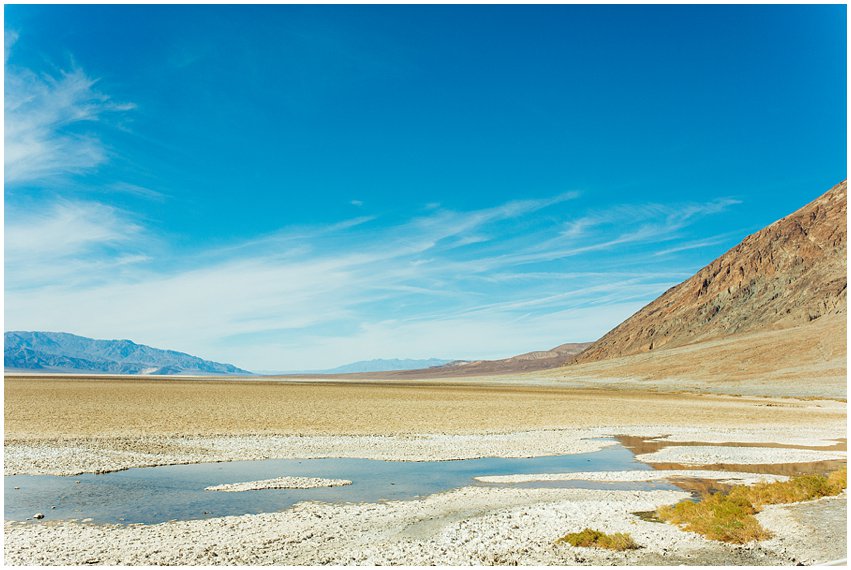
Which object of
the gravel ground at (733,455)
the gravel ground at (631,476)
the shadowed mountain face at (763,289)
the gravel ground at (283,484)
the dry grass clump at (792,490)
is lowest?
the gravel ground at (733,455)

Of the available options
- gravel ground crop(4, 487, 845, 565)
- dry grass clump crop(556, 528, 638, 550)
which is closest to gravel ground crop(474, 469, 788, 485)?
gravel ground crop(4, 487, 845, 565)

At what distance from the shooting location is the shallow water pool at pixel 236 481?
526 inches

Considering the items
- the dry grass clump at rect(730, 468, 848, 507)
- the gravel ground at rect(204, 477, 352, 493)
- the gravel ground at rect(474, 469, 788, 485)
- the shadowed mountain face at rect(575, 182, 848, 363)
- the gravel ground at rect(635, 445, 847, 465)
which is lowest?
the gravel ground at rect(635, 445, 847, 465)

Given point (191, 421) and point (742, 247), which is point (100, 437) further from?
point (742, 247)

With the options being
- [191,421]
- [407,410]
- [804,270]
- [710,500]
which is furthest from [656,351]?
[710,500]

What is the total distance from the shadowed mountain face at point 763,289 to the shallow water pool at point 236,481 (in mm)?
120614

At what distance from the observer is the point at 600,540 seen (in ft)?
35.7

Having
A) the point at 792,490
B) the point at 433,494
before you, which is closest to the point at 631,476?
the point at 792,490

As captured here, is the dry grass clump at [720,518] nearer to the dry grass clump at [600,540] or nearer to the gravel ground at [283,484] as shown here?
the dry grass clump at [600,540]

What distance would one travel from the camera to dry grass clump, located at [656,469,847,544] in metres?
11.3

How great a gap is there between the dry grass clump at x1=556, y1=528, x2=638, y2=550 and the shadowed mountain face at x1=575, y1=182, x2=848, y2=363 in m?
128

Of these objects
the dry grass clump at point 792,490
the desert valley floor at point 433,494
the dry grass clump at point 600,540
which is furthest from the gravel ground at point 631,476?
the dry grass clump at point 600,540

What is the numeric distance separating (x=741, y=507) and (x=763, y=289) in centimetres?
15206

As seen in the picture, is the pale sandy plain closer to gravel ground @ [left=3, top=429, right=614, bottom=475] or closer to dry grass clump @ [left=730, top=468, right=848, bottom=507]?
gravel ground @ [left=3, top=429, right=614, bottom=475]
